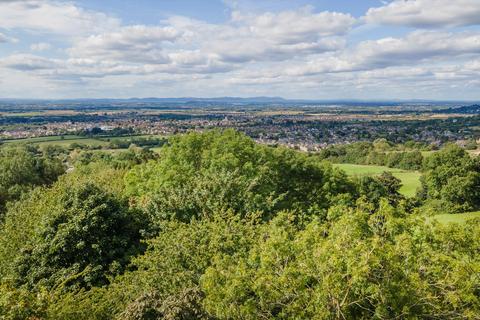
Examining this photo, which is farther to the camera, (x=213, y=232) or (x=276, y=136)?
(x=276, y=136)

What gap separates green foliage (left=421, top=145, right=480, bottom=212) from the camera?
182 ft

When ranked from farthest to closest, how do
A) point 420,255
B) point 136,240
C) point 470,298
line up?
1. point 136,240
2. point 420,255
3. point 470,298

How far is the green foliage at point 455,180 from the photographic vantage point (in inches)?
2187

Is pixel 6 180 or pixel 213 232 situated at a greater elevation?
pixel 213 232

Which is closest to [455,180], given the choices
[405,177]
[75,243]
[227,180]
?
[405,177]

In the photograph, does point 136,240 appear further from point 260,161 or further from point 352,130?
point 352,130

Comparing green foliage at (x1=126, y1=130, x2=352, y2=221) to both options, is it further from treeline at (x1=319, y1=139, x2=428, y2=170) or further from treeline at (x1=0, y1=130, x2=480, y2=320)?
treeline at (x1=319, y1=139, x2=428, y2=170)

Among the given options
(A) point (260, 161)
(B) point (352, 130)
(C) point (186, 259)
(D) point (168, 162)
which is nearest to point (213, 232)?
(C) point (186, 259)

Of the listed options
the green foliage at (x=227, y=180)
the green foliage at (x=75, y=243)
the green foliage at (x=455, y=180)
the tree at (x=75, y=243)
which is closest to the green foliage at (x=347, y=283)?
the tree at (x=75, y=243)

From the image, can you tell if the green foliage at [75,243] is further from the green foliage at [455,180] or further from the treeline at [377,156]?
the treeline at [377,156]

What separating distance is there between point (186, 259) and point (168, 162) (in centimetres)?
1577

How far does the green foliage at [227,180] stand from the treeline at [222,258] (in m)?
0.13

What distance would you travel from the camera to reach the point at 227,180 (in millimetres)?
25562

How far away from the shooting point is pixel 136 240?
22.5m
